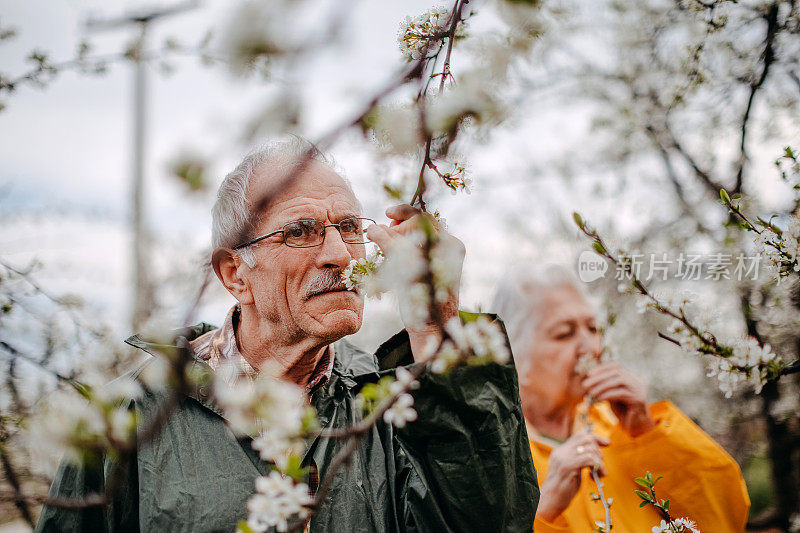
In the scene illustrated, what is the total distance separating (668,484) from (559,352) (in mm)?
624

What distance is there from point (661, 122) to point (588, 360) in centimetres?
278

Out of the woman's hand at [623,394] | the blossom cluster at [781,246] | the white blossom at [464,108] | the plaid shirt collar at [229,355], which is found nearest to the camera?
the white blossom at [464,108]

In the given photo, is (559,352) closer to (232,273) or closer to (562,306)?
(562,306)

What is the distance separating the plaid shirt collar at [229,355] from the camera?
63.2 inches

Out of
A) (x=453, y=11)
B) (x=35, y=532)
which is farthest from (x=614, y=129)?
(x=35, y=532)

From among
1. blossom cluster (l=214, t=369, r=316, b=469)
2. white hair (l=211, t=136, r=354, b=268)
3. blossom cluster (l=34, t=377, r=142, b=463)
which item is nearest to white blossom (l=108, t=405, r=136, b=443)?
blossom cluster (l=34, t=377, r=142, b=463)

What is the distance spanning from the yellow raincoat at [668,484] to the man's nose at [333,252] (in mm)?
1069

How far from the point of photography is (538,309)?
7.45ft

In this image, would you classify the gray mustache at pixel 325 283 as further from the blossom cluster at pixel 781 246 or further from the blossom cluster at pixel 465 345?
the blossom cluster at pixel 781 246

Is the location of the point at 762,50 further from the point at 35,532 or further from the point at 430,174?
the point at 35,532

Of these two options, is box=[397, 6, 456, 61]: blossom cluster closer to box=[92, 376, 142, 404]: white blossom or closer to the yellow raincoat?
box=[92, 376, 142, 404]: white blossom

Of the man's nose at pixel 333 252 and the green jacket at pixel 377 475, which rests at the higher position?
the man's nose at pixel 333 252

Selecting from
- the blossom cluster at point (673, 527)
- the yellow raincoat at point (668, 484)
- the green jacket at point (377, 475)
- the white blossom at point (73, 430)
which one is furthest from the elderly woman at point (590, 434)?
the white blossom at point (73, 430)

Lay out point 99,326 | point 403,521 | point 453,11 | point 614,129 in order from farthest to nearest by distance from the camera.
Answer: point 614,129, point 99,326, point 403,521, point 453,11
